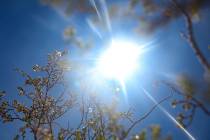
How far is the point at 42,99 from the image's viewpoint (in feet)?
51.6

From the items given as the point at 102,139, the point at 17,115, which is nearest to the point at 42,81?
the point at 17,115

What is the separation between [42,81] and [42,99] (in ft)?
3.26

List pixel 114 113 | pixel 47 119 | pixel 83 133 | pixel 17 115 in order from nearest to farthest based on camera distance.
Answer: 1. pixel 114 113
2. pixel 83 133
3. pixel 47 119
4. pixel 17 115

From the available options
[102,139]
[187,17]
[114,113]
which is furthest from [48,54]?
[187,17]

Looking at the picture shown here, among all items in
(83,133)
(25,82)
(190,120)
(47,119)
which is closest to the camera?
(190,120)

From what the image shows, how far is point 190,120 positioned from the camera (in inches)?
144

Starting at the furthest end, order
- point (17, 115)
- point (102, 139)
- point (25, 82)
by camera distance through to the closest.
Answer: point (25, 82) < point (17, 115) < point (102, 139)

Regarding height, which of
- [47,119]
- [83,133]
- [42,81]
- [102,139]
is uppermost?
[42,81]

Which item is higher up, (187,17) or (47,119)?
(47,119)

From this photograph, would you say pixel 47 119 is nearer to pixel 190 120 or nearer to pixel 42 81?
pixel 42 81

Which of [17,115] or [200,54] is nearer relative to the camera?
[200,54]

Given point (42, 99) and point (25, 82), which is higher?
point (25, 82)

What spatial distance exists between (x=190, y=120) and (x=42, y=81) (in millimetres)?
13215

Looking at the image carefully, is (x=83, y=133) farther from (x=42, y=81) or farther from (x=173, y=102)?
(x=173, y=102)
